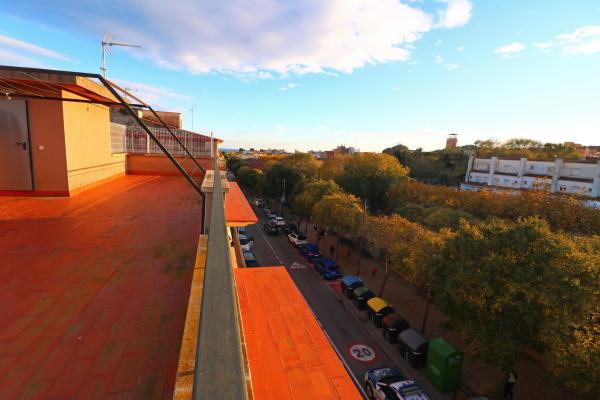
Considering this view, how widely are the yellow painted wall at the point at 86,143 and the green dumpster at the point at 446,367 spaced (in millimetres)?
13375

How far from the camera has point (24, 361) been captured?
8.82 ft

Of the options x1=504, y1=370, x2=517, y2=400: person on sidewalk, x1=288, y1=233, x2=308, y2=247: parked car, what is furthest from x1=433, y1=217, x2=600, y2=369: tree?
x1=288, y1=233, x2=308, y2=247: parked car

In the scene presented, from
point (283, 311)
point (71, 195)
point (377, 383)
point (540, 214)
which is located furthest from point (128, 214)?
point (540, 214)

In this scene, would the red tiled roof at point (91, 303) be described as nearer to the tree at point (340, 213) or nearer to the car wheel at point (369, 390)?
the car wheel at point (369, 390)

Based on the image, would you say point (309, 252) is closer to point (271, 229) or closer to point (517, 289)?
point (271, 229)

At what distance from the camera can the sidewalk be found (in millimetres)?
10758

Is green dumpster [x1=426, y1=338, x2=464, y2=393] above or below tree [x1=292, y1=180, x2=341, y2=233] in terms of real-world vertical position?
below

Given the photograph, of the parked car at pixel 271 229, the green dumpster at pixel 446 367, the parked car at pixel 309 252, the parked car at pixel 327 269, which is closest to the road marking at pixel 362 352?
the green dumpster at pixel 446 367

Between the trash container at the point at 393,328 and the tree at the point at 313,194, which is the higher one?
the tree at the point at 313,194

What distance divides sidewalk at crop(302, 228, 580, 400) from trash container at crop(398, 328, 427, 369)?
1.15m

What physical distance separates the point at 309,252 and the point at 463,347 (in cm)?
1235

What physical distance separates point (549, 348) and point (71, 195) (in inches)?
583

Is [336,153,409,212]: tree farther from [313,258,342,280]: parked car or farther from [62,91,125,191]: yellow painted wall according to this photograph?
[62,91,125,191]: yellow painted wall

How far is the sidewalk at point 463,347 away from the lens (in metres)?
10.8
